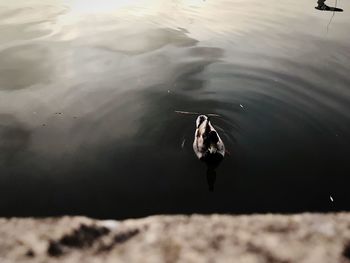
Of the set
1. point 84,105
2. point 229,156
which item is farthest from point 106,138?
point 229,156

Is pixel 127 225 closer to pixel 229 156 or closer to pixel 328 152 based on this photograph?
pixel 229 156

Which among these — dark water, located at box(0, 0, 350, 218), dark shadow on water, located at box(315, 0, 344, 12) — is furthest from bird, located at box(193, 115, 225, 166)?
dark shadow on water, located at box(315, 0, 344, 12)

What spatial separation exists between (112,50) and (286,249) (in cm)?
1280

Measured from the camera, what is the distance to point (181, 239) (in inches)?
246

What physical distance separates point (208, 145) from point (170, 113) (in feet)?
10.3

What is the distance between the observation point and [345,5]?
69.3 feet

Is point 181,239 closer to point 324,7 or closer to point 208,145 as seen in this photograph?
point 208,145

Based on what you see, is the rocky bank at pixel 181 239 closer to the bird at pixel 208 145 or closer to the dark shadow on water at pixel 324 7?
the bird at pixel 208 145

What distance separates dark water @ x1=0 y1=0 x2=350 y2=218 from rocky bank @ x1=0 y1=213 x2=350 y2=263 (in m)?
0.57

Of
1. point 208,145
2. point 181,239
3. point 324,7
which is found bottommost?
point 181,239

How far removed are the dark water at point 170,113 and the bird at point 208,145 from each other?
287 mm

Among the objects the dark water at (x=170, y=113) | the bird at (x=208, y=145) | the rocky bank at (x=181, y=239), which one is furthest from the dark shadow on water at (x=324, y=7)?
the rocky bank at (x=181, y=239)

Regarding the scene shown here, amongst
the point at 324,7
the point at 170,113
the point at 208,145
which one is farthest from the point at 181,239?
the point at 324,7

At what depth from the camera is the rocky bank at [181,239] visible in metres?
5.85
